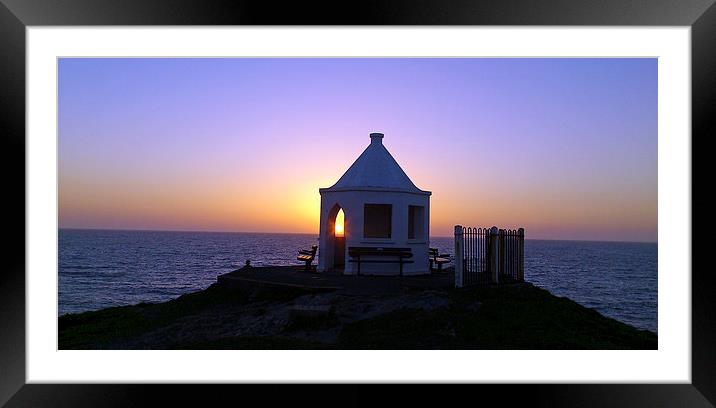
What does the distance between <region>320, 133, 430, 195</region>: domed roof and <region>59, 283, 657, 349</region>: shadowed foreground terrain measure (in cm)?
401

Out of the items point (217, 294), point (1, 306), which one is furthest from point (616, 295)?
point (1, 306)

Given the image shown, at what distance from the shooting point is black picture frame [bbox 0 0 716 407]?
17.7 feet

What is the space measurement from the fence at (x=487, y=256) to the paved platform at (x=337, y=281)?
561mm

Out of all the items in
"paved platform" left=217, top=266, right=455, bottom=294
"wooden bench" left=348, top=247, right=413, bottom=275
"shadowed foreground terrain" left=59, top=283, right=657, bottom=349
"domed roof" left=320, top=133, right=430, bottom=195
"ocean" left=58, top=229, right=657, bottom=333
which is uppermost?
"domed roof" left=320, top=133, right=430, bottom=195

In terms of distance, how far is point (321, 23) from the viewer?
5422 millimetres

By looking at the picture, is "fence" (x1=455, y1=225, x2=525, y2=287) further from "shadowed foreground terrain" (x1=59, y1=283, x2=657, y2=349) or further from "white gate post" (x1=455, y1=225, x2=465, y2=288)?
"shadowed foreground terrain" (x1=59, y1=283, x2=657, y2=349)

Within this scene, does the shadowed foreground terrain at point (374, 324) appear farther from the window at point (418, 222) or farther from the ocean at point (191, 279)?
the ocean at point (191, 279)

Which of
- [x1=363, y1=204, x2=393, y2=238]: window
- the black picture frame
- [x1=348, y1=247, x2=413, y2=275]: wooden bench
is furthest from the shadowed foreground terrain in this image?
[x1=363, y1=204, x2=393, y2=238]: window

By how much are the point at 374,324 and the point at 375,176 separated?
7163 mm

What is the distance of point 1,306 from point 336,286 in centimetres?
880

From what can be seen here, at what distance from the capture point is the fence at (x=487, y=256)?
13.7 metres

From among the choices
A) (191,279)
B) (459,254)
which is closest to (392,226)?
(459,254)

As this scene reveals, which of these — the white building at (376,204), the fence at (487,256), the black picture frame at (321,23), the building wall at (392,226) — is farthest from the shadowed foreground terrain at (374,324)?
the black picture frame at (321,23)

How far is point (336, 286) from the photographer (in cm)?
1391
